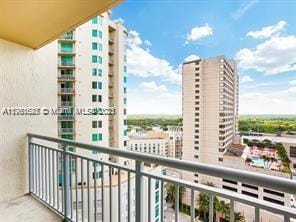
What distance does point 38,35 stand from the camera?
7.57ft

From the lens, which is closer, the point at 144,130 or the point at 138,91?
the point at 144,130

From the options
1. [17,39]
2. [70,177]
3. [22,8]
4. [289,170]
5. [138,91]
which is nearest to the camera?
[289,170]

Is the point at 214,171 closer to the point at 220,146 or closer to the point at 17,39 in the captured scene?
the point at 220,146

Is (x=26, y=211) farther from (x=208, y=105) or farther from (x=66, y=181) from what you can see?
(x=208, y=105)

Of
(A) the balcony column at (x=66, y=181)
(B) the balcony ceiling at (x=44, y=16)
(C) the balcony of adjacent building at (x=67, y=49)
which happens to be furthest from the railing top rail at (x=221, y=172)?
(C) the balcony of adjacent building at (x=67, y=49)

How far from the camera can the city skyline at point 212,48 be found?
2908 millimetres

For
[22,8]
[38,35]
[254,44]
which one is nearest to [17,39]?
[38,35]

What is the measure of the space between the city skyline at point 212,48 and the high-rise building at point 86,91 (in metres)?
0.51

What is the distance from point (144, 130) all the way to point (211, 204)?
1989 millimetres

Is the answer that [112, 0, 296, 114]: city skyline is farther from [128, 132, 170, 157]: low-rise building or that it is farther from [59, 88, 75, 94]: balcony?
[59, 88, 75, 94]: balcony

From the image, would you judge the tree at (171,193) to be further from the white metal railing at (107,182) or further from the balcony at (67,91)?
the balcony at (67,91)

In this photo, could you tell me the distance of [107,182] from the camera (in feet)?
5.97

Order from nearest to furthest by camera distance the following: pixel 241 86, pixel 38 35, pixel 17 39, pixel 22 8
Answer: pixel 22 8 < pixel 38 35 < pixel 17 39 < pixel 241 86

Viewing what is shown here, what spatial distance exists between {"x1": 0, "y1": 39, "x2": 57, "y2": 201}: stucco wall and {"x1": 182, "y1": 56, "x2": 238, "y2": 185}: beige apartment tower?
6.35 ft
